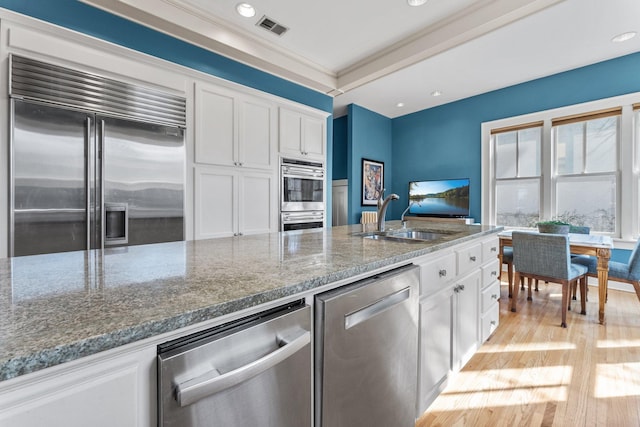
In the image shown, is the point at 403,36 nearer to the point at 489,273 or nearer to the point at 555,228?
the point at 555,228

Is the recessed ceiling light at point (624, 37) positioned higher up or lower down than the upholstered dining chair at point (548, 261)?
higher up

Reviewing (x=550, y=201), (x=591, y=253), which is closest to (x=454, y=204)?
(x=550, y=201)

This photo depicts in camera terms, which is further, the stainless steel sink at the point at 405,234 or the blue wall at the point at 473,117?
the blue wall at the point at 473,117

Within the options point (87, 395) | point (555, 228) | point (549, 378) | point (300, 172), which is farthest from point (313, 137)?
point (87, 395)

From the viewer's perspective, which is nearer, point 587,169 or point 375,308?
point 375,308

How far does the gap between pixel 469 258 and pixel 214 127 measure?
263 cm

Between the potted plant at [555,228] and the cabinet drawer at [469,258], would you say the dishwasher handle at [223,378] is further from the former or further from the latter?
the potted plant at [555,228]

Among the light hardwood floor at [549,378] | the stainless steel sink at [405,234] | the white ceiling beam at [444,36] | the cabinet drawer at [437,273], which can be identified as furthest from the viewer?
the white ceiling beam at [444,36]

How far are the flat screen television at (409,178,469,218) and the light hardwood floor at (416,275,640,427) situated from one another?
8.16 ft

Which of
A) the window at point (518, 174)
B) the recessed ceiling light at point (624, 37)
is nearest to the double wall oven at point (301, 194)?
the window at point (518, 174)

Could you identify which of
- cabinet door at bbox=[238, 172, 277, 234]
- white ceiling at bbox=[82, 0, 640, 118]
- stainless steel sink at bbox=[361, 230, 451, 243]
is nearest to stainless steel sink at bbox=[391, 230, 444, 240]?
stainless steel sink at bbox=[361, 230, 451, 243]

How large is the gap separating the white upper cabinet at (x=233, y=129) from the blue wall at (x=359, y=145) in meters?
1.98

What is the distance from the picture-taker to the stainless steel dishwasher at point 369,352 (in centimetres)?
82

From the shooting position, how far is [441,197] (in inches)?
200
